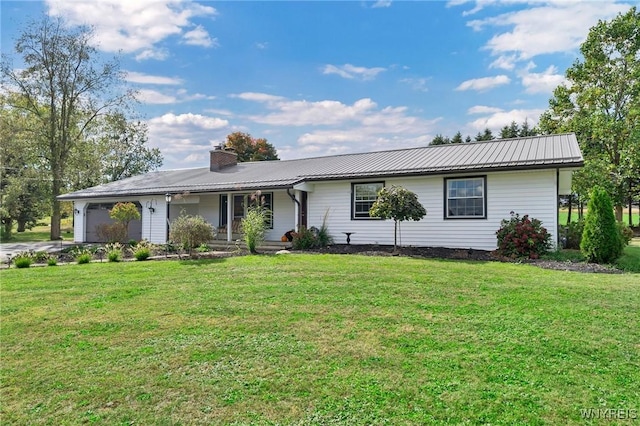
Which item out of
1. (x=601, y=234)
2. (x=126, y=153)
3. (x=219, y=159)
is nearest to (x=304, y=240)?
(x=601, y=234)

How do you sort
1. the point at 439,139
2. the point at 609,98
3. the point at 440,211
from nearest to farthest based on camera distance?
1. the point at 440,211
2. the point at 609,98
3. the point at 439,139

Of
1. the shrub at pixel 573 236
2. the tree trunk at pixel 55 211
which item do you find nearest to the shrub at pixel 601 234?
the shrub at pixel 573 236

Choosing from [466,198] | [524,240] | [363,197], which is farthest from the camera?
[363,197]

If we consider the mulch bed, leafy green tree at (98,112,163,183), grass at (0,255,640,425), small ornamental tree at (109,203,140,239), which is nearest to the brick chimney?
small ornamental tree at (109,203,140,239)

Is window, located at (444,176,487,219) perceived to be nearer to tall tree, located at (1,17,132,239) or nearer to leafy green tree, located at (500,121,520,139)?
tall tree, located at (1,17,132,239)

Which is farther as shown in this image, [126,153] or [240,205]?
[126,153]

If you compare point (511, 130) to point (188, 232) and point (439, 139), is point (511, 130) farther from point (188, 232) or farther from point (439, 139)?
point (188, 232)

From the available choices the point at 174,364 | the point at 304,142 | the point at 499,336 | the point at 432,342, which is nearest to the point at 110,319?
the point at 174,364

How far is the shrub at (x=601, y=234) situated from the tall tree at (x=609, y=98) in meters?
15.5

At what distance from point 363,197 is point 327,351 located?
32.1 feet

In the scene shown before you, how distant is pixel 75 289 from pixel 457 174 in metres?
10.3

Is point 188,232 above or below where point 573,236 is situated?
above

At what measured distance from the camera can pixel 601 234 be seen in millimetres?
9039

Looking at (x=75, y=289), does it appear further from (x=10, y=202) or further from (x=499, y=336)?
(x=10, y=202)
